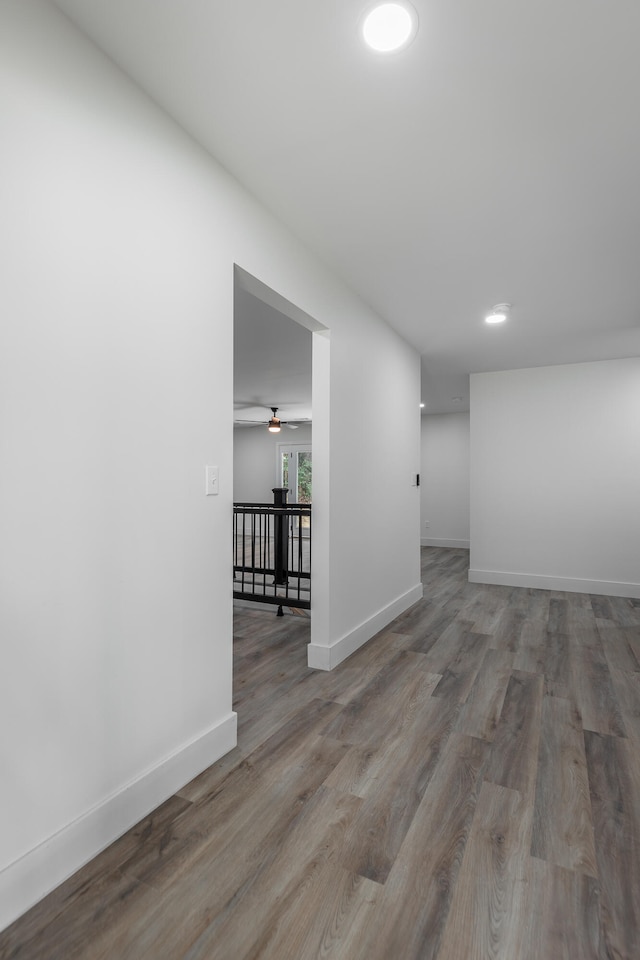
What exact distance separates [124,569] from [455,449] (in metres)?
7.89

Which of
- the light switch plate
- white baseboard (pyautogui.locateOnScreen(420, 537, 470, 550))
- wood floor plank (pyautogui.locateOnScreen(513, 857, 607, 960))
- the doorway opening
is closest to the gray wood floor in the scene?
wood floor plank (pyautogui.locateOnScreen(513, 857, 607, 960))

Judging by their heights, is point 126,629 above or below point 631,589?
above

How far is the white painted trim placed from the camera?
5102mm

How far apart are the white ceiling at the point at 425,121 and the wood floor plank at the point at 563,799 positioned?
258 centimetres

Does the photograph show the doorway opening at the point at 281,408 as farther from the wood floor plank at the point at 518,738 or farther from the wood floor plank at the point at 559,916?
the wood floor plank at the point at 559,916

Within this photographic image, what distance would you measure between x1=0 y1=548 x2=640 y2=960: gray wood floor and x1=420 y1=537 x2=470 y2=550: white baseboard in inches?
226

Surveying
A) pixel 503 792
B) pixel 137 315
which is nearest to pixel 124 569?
pixel 137 315

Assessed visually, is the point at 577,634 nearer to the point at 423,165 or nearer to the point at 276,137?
the point at 423,165

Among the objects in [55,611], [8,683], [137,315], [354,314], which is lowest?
[8,683]

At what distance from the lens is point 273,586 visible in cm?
494

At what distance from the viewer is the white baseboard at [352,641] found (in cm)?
306

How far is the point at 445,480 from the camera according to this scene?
29.1 ft

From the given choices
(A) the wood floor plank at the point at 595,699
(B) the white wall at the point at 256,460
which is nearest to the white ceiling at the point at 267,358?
(B) the white wall at the point at 256,460

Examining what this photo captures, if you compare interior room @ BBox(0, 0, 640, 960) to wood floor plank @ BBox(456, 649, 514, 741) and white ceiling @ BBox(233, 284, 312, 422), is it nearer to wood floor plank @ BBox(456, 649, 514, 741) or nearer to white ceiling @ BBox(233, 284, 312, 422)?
wood floor plank @ BBox(456, 649, 514, 741)
